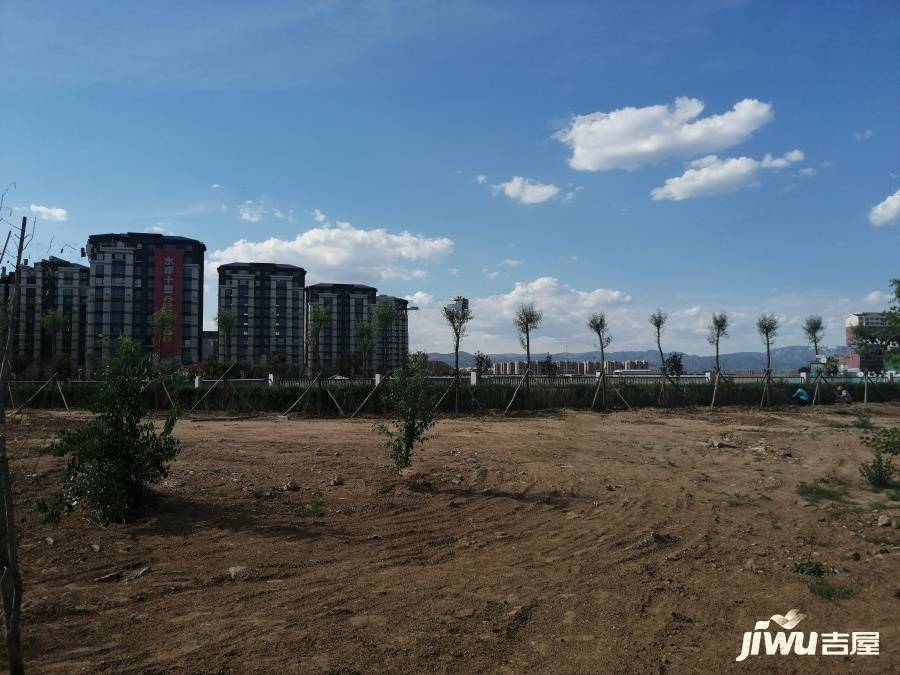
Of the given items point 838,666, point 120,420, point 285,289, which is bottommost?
point 838,666

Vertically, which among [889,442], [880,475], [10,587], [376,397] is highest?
[889,442]

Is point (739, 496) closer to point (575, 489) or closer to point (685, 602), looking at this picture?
point (575, 489)

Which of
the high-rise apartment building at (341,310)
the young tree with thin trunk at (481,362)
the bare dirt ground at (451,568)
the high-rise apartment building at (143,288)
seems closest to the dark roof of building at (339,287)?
the high-rise apartment building at (341,310)

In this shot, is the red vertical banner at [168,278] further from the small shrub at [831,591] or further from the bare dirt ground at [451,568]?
the small shrub at [831,591]

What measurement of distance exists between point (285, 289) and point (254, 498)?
277 ft

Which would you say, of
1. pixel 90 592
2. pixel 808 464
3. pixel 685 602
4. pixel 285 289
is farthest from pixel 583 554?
pixel 285 289

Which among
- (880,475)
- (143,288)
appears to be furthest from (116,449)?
(143,288)

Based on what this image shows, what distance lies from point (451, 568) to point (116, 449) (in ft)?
14.2

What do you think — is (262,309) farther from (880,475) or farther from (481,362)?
(880,475)

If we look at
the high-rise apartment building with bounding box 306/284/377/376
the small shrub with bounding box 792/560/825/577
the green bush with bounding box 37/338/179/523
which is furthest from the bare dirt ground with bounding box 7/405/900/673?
the high-rise apartment building with bounding box 306/284/377/376

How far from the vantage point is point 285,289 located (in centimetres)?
A: 8894

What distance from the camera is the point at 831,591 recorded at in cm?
530

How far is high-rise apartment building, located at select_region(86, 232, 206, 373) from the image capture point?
69625 millimetres

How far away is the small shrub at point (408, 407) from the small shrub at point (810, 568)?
5.77 m
